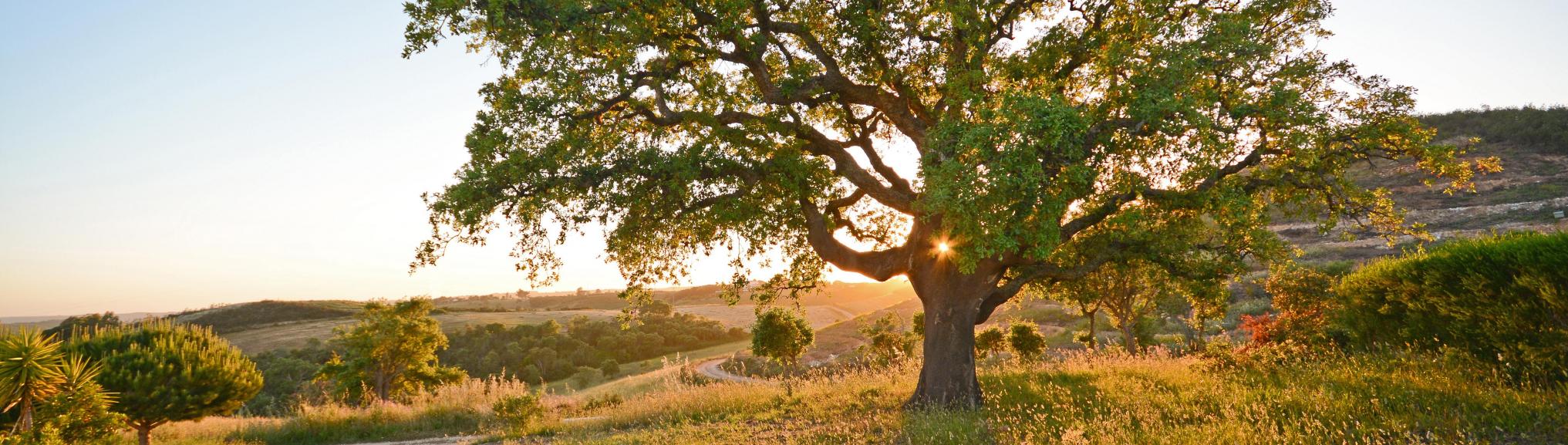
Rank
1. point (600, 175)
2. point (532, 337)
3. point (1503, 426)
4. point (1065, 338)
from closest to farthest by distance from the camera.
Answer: point (1503, 426) → point (600, 175) → point (1065, 338) → point (532, 337)

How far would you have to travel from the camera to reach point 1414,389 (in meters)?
7.89

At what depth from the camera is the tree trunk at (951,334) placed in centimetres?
1138

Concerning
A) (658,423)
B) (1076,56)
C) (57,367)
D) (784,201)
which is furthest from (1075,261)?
(57,367)

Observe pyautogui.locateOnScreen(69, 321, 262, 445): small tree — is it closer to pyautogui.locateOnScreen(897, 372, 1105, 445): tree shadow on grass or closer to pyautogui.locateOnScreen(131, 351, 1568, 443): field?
pyautogui.locateOnScreen(131, 351, 1568, 443): field

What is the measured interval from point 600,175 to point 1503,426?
1125 centimetres

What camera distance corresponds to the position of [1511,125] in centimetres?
6344

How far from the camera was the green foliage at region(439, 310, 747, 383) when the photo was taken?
164ft

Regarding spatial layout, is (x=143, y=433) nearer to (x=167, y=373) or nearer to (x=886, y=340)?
(x=167, y=373)

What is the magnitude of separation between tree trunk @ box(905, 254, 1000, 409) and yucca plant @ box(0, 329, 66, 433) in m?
12.8

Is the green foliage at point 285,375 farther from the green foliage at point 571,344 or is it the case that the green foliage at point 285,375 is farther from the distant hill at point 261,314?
the distant hill at point 261,314

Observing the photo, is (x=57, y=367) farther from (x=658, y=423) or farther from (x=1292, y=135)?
(x=1292, y=135)

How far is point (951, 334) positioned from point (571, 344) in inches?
1924

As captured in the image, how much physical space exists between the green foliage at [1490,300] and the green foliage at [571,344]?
42669mm

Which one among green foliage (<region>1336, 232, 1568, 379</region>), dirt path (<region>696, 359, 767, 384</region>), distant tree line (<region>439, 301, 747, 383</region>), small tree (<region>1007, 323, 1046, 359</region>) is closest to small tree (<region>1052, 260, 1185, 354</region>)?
small tree (<region>1007, 323, 1046, 359</region>)
